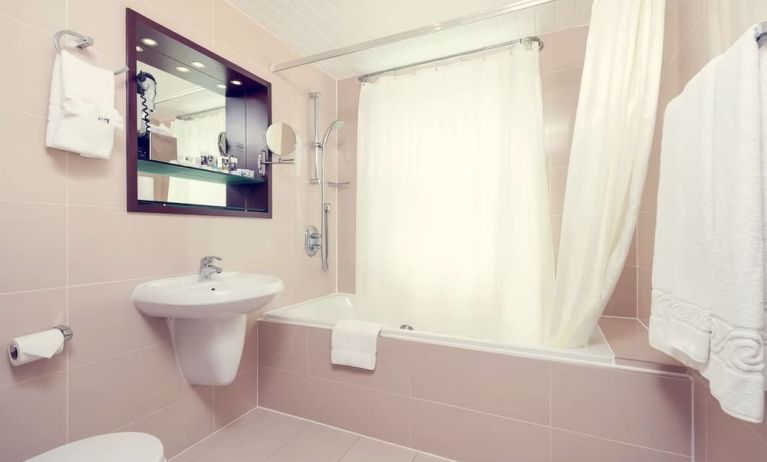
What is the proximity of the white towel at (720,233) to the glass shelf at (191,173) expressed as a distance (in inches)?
70.1

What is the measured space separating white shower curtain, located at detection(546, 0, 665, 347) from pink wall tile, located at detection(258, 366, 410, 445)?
86cm

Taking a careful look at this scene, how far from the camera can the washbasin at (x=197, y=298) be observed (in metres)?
1.17

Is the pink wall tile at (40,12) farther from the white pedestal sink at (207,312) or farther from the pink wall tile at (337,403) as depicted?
the pink wall tile at (337,403)

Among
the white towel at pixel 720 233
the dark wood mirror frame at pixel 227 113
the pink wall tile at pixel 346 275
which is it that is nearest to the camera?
the white towel at pixel 720 233

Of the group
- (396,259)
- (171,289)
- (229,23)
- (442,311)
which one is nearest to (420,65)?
(229,23)

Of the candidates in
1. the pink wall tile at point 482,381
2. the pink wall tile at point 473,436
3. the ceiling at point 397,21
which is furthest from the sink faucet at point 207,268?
the ceiling at point 397,21

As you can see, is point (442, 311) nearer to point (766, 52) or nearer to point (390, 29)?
point (766, 52)

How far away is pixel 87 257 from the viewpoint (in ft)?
3.77

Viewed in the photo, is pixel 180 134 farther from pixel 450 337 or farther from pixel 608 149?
pixel 608 149

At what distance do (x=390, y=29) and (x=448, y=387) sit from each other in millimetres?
2009

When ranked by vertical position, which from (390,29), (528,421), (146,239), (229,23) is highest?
(390,29)

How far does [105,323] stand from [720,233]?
1.83 metres

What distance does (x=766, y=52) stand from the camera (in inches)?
23.6

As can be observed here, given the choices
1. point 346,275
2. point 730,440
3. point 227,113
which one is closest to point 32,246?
point 227,113
